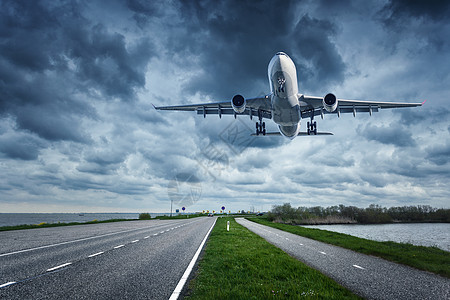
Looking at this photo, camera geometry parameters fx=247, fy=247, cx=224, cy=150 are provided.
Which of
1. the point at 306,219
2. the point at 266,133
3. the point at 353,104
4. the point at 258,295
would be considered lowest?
the point at 306,219

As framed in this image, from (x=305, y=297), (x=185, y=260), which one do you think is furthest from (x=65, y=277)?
(x=305, y=297)

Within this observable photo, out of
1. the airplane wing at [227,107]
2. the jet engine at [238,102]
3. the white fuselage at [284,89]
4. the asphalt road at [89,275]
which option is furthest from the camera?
the airplane wing at [227,107]

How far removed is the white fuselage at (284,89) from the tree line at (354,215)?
44.3 m

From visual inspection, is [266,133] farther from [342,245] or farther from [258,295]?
[258,295]

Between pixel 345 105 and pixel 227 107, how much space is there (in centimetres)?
1172

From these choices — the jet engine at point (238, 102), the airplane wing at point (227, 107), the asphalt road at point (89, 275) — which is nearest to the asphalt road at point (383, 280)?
the asphalt road at point (89, 275)

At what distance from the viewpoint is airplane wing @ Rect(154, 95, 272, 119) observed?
23.0 metres

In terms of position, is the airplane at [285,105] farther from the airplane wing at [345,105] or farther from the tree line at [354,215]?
the tree line at [354,215]

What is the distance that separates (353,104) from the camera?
23.8m

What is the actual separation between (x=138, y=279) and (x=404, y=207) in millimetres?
95818

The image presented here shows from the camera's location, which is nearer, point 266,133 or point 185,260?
point 185,260

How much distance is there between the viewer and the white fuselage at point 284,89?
1703 cm

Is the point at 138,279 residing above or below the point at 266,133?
below

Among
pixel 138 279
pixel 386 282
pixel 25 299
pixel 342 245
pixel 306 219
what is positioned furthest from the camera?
pixel 306 219
